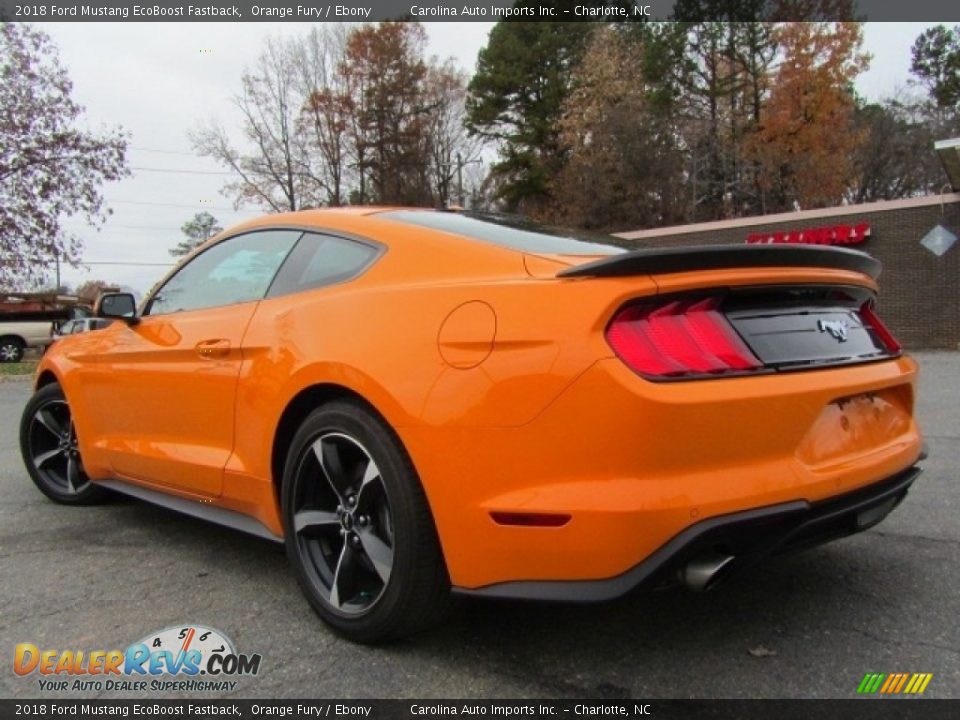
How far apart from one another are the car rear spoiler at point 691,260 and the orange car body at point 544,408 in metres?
0.03

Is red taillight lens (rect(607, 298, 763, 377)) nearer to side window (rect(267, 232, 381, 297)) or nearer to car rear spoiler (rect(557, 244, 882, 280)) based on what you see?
car rear spoiler (rect(557, 244, 882, 280))

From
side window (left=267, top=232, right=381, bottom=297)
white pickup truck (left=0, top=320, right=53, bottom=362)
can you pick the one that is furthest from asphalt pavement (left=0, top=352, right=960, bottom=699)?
white pickup truck (left=0, top=320, right=53, bottom=362)

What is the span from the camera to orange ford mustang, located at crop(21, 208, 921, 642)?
1.94m

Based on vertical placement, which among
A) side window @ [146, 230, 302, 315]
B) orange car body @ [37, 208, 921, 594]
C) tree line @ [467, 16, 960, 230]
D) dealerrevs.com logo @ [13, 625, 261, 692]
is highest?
tree line @ [467, 16, 960, 230]

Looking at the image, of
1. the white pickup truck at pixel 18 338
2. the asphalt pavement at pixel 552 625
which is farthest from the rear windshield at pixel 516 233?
the white pickup truck at pixel 18 338

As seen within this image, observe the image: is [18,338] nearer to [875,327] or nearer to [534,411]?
[534,411]

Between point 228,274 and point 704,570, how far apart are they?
240 centimetres

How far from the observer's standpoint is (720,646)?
2395mm


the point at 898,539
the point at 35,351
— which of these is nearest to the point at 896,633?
the point at 898,539

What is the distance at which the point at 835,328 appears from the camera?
8.01 feet

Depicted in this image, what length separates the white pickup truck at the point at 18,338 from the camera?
2512 cm

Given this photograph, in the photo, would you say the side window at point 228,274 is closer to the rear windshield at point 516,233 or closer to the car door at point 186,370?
the car door at point 186,370

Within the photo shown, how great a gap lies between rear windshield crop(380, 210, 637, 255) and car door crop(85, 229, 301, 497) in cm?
58

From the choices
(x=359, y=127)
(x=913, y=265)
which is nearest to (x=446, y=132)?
(x=359, y=127)
